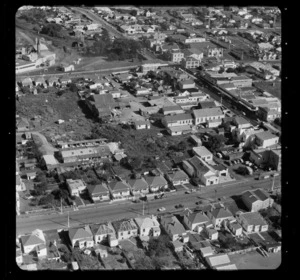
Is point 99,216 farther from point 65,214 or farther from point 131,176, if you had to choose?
point 131,176

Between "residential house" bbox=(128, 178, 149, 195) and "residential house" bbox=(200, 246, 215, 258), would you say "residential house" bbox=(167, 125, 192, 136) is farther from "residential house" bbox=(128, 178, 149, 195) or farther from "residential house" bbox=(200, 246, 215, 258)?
"residential house" bbox=(200, 246, 215, 258)

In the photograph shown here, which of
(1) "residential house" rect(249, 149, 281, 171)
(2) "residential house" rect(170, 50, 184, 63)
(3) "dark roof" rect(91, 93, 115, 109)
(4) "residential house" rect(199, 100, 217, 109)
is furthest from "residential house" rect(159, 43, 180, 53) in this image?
(1) "residential house" rect(249, 149, 281, 171)

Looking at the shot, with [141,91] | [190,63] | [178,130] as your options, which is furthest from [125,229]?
[190,63]

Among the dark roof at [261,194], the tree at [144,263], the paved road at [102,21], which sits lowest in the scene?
the tree at [144,263]

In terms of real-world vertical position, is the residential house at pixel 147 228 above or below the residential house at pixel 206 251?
above

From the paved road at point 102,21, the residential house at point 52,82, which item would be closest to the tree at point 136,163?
the residential house at point 52,82

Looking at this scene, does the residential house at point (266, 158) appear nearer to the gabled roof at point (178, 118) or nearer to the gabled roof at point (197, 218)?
the gabled roof at point (178, 118)

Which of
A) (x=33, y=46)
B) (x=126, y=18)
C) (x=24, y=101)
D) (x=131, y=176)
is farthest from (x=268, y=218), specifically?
(x=126, y=18)

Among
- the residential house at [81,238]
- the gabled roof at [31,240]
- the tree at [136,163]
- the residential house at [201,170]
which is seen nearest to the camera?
the gabled roof at [31,240]

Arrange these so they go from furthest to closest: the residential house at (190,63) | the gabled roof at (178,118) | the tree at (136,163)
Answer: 1. the residential house at (190,63)
2. the gabled roof at (178,118)
3. the tree at (136,163)
